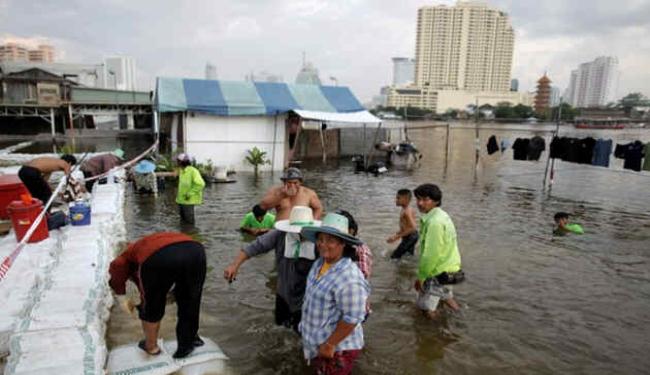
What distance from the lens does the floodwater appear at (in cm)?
453

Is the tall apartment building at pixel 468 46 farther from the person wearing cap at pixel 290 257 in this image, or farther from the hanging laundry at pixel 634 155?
the person wearing cap at pixel 290 257

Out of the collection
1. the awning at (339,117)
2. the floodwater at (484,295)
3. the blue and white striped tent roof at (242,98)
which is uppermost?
the blue and white striped tent roof at (242,98)

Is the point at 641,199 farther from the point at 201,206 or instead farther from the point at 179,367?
the point at 179,367

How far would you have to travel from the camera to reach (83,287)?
4238mm

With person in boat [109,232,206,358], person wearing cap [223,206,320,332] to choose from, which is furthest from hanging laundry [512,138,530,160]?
person in boat [109,232,206,358]

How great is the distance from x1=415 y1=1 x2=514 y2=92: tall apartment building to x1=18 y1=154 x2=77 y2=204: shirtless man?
157 meters

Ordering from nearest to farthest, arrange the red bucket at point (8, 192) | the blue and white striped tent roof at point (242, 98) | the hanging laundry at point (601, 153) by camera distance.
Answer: the red bucket at point (8, 192)
the hanging laundry at point (601, 153)
the blue and white striped tent roof at point (242, 98)

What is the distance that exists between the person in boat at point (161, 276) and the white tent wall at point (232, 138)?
1421 cm

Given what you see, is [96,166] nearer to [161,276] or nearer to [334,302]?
[161,276]

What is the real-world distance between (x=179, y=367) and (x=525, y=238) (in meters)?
8.04

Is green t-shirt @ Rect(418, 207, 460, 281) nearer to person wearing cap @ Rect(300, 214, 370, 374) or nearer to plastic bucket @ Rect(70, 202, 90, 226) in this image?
person wearing cap @ Rect(300, 214, 370, 374)

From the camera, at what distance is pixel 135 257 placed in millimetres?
3309

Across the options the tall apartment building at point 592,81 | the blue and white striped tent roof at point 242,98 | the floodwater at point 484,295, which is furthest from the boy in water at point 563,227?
the tall apartment building at point 592,81

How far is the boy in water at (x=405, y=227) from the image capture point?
6730 millimetres
